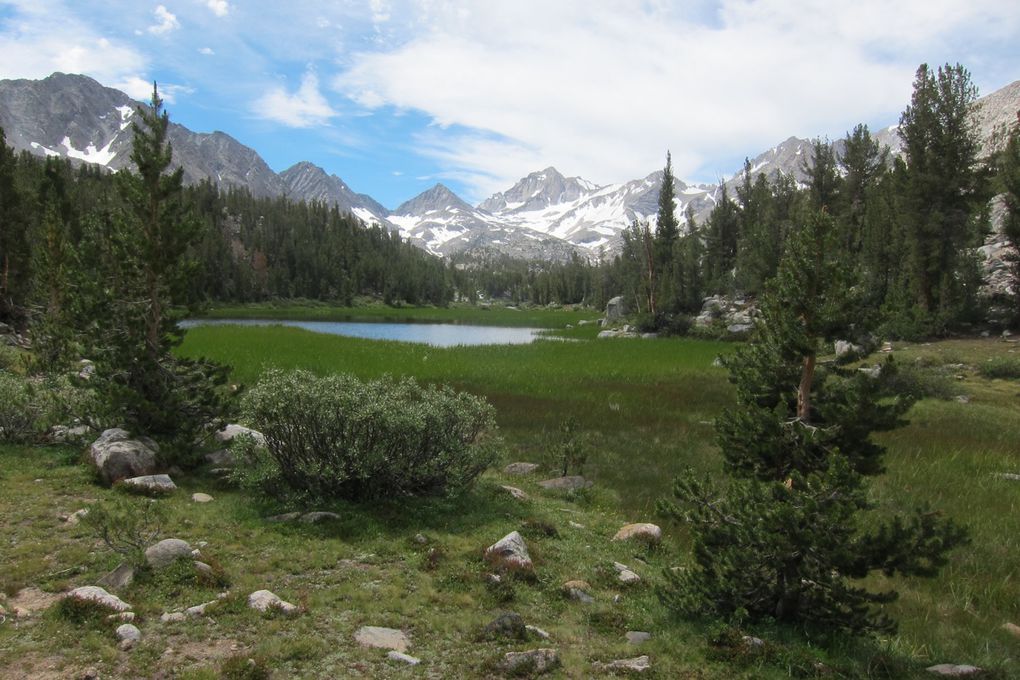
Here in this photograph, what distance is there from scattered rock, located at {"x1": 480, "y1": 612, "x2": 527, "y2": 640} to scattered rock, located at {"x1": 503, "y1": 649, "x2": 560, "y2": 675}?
458 mm

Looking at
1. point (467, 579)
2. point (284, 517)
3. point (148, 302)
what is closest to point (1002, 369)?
point (467, 579)

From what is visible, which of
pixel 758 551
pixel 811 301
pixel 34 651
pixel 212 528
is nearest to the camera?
pixel 34 651

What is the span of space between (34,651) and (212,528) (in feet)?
11.7

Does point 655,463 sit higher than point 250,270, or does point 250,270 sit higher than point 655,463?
point 250,270

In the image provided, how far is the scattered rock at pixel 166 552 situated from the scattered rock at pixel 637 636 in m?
5.52

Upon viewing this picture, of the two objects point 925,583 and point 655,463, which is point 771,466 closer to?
point 925,583

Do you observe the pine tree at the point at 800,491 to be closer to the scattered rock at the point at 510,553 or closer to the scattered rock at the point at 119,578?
the scattered rock at the point at 510,553

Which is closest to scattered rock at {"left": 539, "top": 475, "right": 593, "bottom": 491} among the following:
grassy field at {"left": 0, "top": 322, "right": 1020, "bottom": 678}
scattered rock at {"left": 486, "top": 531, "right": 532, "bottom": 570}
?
grassy field at {"left": 0, "top": 322, "right": 1020, "bottom": 678}

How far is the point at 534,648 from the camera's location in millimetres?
6219

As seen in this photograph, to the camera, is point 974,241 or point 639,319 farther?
point 639,319

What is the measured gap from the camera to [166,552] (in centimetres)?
764

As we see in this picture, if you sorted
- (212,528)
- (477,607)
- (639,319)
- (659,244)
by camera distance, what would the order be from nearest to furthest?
(477,607) → (212,528) → (639,319) → (659,244)

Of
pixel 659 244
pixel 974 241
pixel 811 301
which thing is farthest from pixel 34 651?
pixel 659 244

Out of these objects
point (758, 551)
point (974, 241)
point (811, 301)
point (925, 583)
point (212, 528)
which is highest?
point (974, 241)
